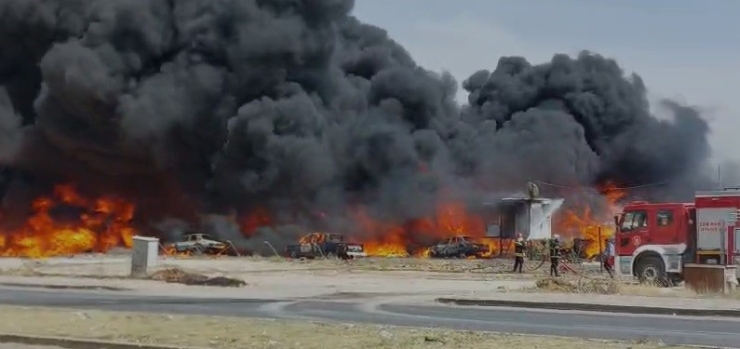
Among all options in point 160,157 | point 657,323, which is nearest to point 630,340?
point 657,323

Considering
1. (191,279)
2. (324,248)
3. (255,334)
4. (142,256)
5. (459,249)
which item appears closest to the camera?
(255,334)

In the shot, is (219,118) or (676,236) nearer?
(676,236)

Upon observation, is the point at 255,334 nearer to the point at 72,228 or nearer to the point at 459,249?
the point at 459,249

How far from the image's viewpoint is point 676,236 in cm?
2883

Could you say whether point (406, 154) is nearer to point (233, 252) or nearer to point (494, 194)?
point (494, 194)

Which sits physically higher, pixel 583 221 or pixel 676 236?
pixel 583 221

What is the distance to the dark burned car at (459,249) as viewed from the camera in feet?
173

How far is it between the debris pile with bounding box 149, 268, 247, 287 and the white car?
21173 mm

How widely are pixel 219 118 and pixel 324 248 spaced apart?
11888 millimetres

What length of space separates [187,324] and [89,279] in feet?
51.1

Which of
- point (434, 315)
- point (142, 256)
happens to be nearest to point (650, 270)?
point (434, 315)

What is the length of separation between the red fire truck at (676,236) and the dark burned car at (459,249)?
22.5 m

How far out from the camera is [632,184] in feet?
236

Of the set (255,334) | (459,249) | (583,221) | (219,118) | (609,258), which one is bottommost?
(255,334)
